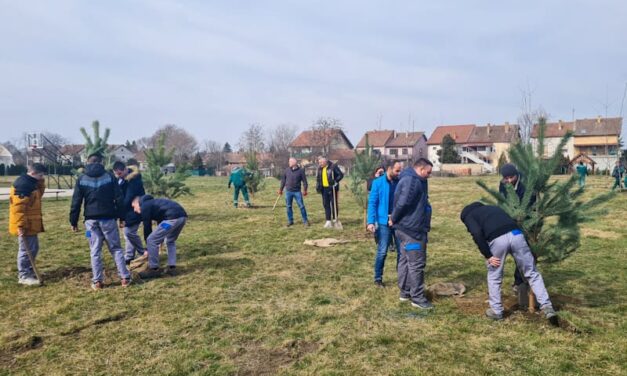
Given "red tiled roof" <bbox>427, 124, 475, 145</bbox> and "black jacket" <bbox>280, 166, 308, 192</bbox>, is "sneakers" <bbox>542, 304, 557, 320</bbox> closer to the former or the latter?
"black jacket" <bbox>280, 166, 308, 192</bbox>

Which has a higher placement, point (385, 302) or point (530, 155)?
point (530, 155)

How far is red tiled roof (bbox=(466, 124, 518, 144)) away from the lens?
6762 centimetres

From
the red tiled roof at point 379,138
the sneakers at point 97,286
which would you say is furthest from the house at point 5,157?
the sneakers at point 97,286

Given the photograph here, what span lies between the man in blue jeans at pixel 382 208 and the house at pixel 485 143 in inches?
2448

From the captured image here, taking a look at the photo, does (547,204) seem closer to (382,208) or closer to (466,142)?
(382,208)

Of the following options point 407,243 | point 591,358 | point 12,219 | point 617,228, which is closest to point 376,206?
point 407,243

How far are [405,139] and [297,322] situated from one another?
72410 mm

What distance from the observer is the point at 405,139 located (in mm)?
75125

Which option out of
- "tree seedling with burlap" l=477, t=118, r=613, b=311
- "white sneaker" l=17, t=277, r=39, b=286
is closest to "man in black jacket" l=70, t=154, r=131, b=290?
"white sneaker" l=17, t=277, r=39, b=286

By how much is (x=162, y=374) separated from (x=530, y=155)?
472 cm

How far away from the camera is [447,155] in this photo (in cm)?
5831

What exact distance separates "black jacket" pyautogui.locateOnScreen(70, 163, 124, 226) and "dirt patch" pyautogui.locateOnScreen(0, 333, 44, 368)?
202 centimetres

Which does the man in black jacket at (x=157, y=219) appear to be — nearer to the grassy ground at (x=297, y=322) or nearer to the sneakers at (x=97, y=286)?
the grassy ground at (x=297, y=322)

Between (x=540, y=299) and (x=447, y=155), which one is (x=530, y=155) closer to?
(x=540, y=299)
